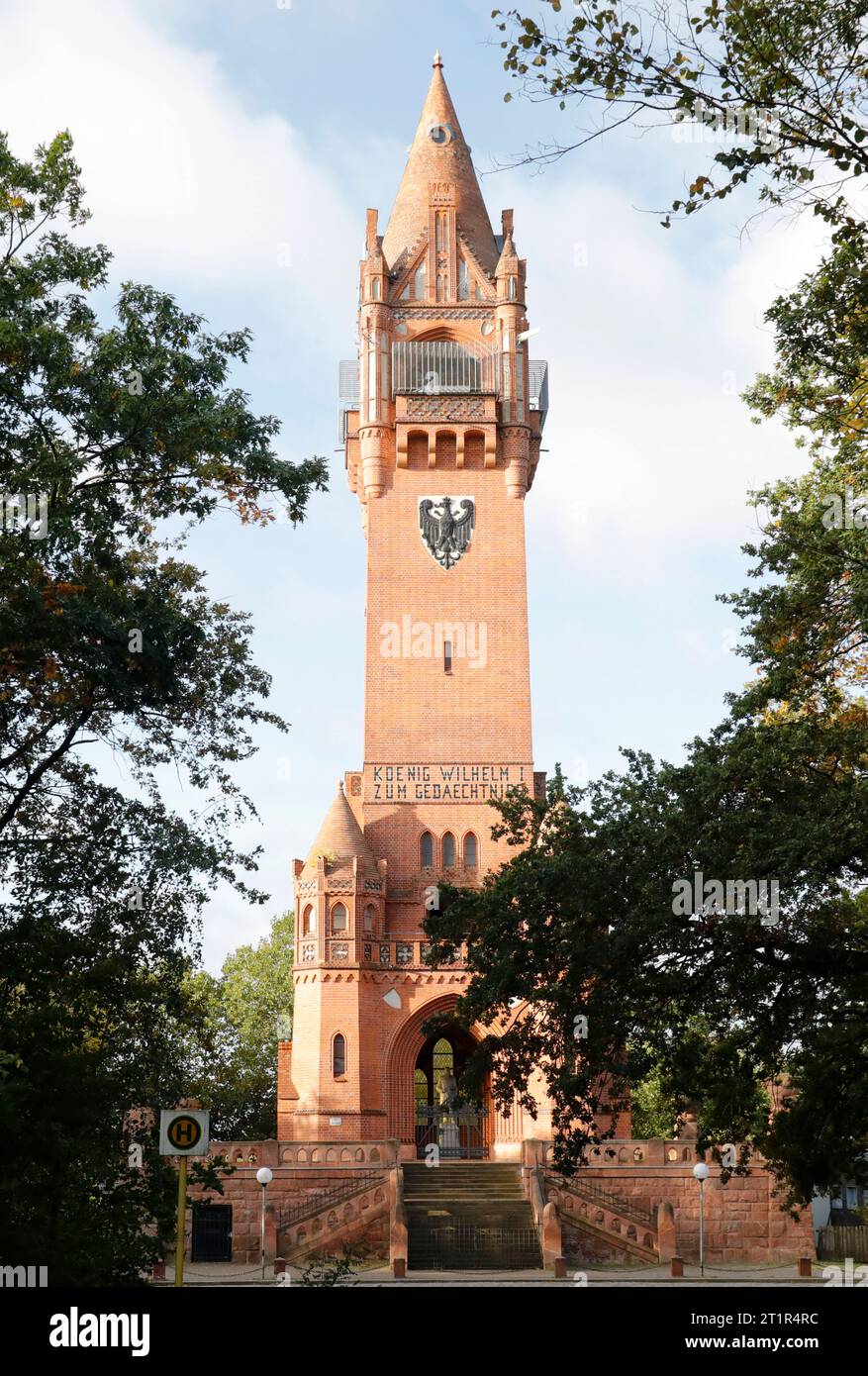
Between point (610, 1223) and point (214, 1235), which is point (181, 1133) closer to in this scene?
point (610, 1223)

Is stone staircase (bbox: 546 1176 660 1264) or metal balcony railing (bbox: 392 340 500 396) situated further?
metal balcony railing (bbox: 392 340 500 396)

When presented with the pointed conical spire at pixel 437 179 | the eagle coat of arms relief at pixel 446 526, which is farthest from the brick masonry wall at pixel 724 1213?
the pointed conical spire at pixel 437 179

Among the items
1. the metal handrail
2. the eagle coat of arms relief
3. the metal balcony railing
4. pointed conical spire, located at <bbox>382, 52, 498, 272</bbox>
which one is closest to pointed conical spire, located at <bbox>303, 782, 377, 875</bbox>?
the eagle coat of arms relief

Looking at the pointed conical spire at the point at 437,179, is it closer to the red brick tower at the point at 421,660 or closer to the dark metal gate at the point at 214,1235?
the red brick tower at the point at 421,660

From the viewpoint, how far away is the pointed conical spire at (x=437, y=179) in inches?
2077

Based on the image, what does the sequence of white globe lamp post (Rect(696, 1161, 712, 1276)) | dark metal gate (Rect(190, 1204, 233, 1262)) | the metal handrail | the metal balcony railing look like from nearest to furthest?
1. white globe lamp post (Rect(696, 1161, 712, 1276))
2. the metal handrail
3. dark metal gate (Rect(190, 1204, 233, 1262))
4. the metal balcony railing

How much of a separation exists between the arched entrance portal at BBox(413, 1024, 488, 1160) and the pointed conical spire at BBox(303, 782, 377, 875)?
17.7 ft

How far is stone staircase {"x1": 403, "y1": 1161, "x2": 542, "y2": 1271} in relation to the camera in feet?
115

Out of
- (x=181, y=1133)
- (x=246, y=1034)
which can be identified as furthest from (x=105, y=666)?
(x=246, y=1034)

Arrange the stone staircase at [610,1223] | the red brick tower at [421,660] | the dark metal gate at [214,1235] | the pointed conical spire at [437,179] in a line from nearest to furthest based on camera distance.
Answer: the stone staircase at [610,1223] < the dark metal gate at [214,1235] < the red brick tower at [421,660] < the pointed conical spire at [437,179]

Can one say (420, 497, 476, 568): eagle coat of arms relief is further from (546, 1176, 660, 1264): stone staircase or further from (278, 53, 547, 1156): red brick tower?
(546, 1176, 660, 1264): stone staircase

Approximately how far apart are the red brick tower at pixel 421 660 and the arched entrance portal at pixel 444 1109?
80 mm

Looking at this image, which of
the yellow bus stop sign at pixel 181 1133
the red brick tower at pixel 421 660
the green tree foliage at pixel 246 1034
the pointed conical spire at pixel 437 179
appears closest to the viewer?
the yellow bus stop sign at pixel 181 1133
